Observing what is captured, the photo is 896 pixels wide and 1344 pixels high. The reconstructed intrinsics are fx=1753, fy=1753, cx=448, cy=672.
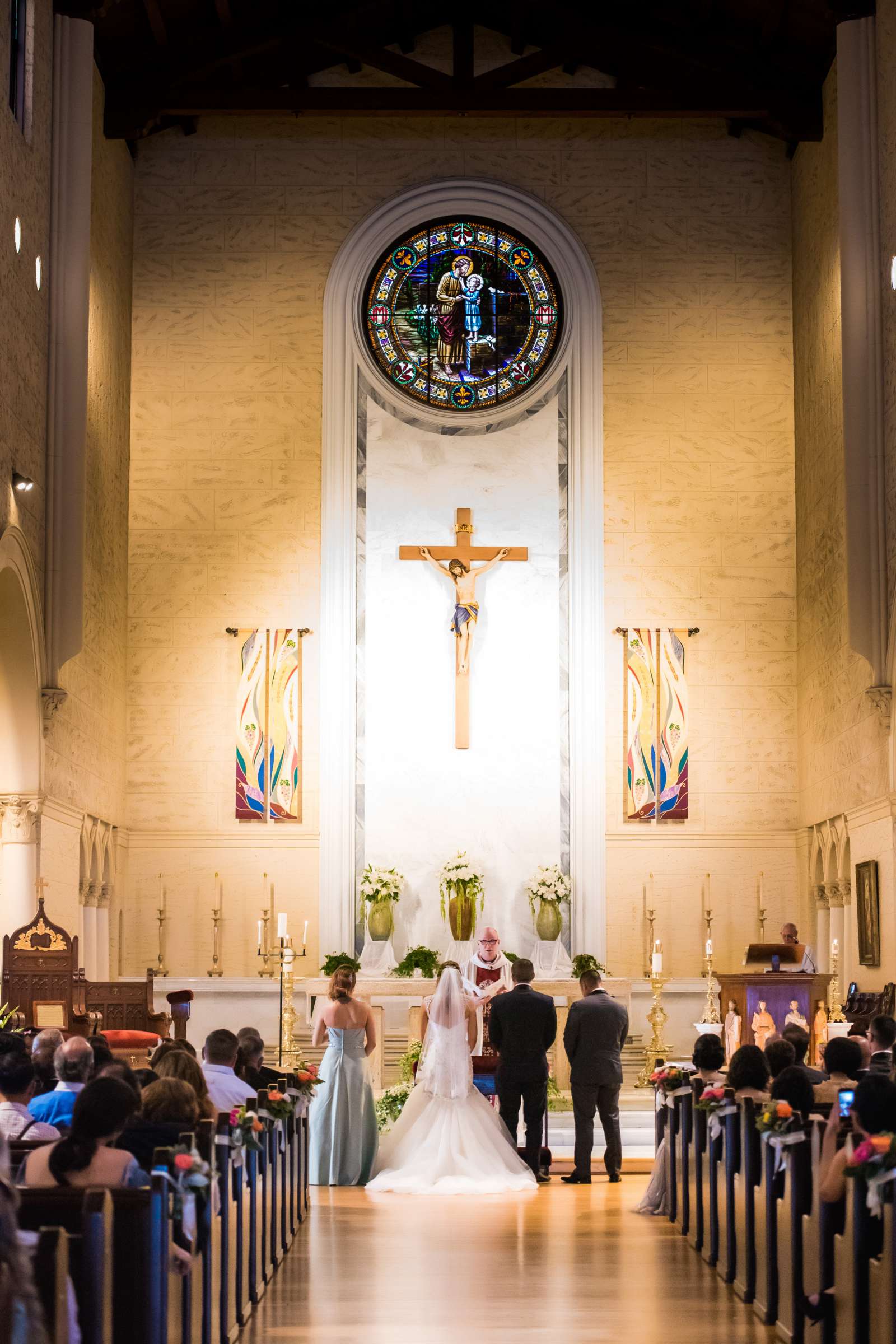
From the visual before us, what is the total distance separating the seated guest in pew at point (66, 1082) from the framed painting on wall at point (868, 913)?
8.54 m

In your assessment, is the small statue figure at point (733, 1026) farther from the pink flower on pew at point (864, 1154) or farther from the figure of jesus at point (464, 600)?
the pink flower on pew at point (864, 1154)

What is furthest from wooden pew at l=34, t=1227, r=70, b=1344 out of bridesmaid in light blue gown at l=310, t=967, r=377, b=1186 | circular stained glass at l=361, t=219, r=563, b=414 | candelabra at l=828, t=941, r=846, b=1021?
circular stained glass at l=361, t=219, r=563, b=414

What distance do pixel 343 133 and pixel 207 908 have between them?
7788mm

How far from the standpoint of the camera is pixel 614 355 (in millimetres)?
17312

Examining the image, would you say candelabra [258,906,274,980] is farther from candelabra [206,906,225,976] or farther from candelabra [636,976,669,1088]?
candelabra [636,976,669,1088]

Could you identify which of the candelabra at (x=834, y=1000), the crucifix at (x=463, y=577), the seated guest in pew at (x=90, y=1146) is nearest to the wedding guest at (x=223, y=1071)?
the seated guest in pew at (x=90, y=1146)

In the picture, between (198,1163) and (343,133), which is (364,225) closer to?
(343,133)

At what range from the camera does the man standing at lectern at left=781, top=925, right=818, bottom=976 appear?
13627 millimetres

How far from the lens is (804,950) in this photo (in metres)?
13.5

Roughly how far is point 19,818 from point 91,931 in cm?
213

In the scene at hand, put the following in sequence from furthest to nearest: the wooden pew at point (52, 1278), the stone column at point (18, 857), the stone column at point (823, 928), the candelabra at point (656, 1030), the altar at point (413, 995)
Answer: the stone column at point (823, 928), the candelabra at point (656, 1030), the altar at point (413, 995), the stone column at point (18, 857), the wooden pew at point (52, 1278)

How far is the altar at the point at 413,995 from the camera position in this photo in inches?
547

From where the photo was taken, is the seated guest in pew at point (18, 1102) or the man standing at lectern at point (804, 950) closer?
the seated guest in pew at point (18, 1102)

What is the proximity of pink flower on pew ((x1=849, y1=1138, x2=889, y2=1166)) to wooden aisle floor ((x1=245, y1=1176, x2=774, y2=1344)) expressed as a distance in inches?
55.7
